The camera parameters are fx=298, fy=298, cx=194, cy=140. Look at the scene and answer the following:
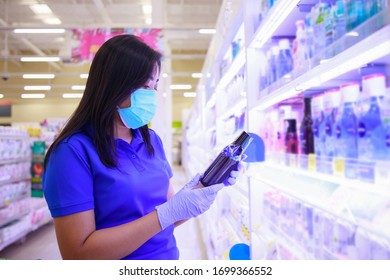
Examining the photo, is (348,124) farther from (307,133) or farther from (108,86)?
(108,86)

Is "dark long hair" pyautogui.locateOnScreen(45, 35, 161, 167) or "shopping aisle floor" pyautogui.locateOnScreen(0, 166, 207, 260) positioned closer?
Answer: "dark long hair" pyautogui.locateOnScreen(45, 35, 161, 167)

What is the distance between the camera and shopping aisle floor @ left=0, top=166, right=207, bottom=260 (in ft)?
11.7

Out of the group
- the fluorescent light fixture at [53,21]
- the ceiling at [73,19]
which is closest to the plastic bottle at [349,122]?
the ceiling at [73,19]

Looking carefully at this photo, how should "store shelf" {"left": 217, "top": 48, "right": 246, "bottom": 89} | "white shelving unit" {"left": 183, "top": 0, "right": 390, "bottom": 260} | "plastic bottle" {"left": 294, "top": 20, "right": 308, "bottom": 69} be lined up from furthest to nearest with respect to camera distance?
1. "store shelf" {"left": 217, "top": 48, "right": 246, "bottom": 89}
2. "plastic bottle" {"left": 294, "top": 20, "right": 308, "bottom": 69}
3. "white shelving unit" {"left": 183, "top": 0, "right": 390, "bottom": 260}

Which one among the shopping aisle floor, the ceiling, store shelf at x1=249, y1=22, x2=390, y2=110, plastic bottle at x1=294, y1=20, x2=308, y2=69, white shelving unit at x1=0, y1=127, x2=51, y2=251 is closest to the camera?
store shelf at x1=249, y1=22, x2=390, y2=110

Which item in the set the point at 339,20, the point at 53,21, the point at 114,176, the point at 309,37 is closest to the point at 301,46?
the point at 309,37

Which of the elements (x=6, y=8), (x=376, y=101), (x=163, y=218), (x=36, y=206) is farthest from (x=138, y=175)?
(x=36, y=206)

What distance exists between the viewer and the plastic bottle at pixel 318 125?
121 cm

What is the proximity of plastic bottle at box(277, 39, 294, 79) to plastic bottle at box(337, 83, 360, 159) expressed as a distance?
481 mm

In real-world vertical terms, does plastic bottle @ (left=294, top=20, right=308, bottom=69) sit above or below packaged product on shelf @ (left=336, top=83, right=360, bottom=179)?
above

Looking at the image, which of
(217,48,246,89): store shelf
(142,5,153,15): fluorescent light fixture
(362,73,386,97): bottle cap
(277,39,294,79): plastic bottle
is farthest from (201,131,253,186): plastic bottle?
(142,5,153,15): fluorescent light fixture

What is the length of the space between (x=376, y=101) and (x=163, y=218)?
0.78 m

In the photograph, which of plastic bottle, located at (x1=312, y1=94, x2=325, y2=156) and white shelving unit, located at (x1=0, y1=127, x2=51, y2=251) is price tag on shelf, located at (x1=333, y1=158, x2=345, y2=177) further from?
white shelving unit, located at (x1=0, y1=127, x2=51, y2=251)

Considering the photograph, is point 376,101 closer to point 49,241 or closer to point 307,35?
point 307,35
